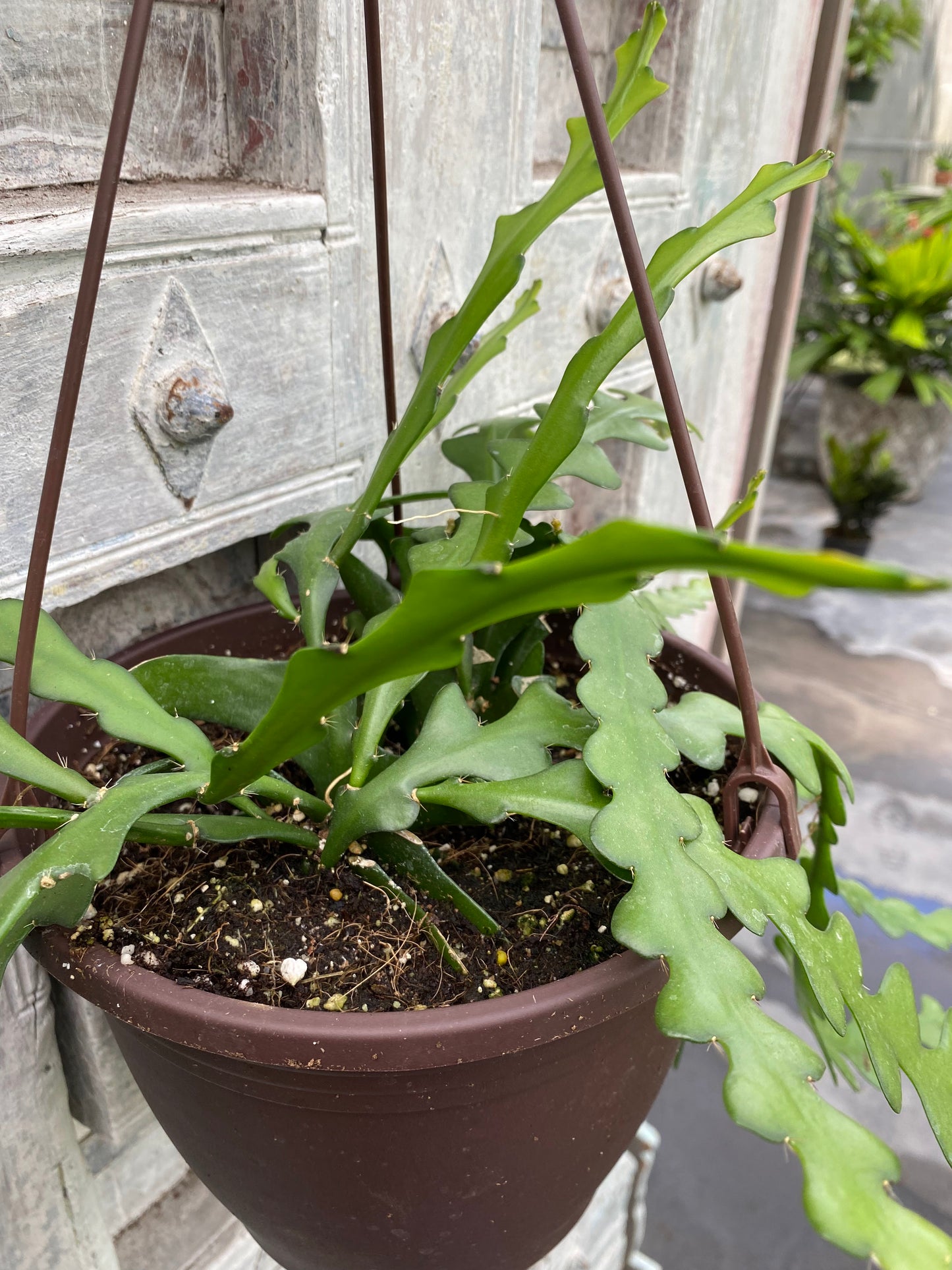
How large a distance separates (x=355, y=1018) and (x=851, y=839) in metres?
1.82

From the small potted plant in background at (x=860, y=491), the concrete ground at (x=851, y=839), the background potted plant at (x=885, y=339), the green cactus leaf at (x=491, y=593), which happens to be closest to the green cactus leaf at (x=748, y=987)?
the green cactus leaf at (x=491, y=593)

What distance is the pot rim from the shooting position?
0.48 metres

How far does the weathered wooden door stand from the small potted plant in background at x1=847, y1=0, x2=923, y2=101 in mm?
4306

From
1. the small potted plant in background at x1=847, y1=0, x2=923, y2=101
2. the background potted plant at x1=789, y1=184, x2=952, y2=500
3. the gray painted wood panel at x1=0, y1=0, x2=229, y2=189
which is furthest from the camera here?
the small potted plant in background at x1=847, y1=0, x2=923, y2=101

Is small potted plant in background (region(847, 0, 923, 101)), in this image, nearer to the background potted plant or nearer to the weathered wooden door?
the background potted plant

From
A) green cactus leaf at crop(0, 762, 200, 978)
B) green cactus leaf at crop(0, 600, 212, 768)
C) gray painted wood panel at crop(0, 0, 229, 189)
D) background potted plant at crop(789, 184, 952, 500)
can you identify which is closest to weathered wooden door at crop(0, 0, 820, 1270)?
gray painted wood panel at crop(0, 0, 229, 189)

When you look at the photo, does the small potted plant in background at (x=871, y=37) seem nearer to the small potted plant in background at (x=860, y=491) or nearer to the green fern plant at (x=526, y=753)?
the small potted plant in background at (x=860, y=491)

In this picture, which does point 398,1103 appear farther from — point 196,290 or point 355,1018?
point 196,290

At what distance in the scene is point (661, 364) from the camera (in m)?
0.53

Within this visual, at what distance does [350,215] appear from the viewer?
0.88m

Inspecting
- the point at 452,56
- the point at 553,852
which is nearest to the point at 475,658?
the point at 553,852

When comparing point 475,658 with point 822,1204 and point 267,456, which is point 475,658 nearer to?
point 267,456

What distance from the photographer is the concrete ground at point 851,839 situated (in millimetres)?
1376

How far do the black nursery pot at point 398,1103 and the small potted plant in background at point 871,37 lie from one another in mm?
5019
